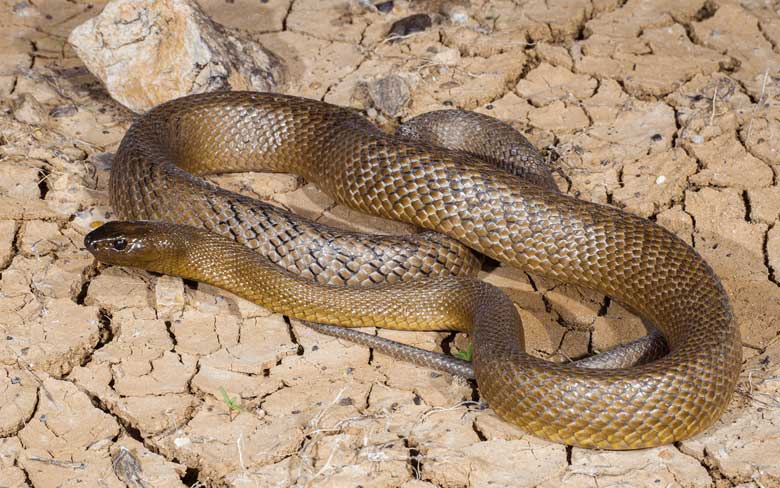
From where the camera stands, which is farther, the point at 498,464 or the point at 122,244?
the point at 122,244

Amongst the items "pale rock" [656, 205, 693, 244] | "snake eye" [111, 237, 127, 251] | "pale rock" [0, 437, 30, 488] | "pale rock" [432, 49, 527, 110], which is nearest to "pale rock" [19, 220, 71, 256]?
"snake eye" [111, 237, 127, 251]

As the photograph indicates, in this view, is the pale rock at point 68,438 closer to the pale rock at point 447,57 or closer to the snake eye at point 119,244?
the snake eye at point 119,244

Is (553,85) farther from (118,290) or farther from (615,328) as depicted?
(118,290)

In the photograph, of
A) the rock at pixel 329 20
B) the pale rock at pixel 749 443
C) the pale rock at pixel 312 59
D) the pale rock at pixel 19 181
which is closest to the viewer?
the pale rock at pixel 749 443

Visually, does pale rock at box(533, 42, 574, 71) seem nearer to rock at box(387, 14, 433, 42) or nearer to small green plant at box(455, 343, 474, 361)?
rock at box(387, 14, 433, 42)

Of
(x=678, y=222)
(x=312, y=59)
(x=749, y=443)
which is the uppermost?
(x=312, y=59)

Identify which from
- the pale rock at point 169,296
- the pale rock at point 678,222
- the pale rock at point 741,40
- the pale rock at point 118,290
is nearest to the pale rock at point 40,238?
the pale rock at point 118,290

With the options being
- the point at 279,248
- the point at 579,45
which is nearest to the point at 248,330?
the point at 279,248

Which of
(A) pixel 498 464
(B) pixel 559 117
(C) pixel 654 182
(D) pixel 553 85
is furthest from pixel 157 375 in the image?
(D) pixel 553 85
